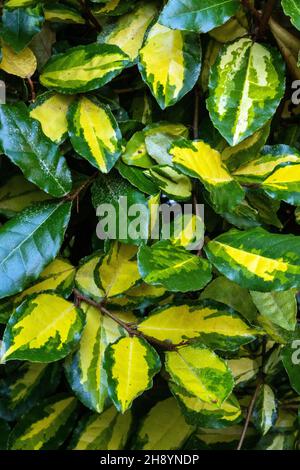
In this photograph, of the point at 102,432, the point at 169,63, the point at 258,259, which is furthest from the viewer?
the point at 102,432

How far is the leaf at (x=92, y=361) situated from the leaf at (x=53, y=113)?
22cm

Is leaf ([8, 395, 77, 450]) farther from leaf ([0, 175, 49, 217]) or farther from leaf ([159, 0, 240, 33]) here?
leaf ([159, 0, 240, 33])

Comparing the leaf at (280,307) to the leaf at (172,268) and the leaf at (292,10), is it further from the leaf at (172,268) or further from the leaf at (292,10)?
the leaf at (292,10)

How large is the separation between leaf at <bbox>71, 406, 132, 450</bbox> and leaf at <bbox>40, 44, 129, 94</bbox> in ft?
1.60

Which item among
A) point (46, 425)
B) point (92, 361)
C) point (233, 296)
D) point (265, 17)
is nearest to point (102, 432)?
point (46, 425)

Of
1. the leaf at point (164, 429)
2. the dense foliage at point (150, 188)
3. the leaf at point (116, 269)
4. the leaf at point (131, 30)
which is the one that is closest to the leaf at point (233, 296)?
the dense foliage at point (150, 188)

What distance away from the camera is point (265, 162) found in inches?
29.1

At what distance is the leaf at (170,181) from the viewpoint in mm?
713

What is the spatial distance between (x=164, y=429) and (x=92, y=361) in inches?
8.7

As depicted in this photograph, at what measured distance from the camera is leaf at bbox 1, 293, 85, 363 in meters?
0.65

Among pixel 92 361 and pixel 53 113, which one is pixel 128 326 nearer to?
pixel 92 361

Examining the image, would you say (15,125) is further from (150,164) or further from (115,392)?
(115,392)

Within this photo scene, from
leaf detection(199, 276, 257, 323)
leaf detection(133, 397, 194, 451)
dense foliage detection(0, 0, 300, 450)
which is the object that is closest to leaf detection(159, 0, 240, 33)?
dense foliage detection(0, 0, 300, 450)
